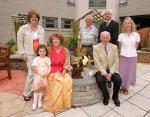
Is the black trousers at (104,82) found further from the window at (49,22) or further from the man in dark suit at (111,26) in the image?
the window at (49,22)

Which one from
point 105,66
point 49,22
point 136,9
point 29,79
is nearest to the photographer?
point 29,79

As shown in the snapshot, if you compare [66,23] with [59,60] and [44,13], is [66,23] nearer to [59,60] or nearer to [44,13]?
[44,13]

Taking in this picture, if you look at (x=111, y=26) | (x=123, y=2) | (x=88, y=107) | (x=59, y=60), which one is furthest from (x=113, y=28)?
(x=123, y=2)

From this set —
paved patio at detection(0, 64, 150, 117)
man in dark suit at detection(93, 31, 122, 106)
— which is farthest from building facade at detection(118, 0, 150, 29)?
man in dark suit at detection(93, 31, 122, 106)

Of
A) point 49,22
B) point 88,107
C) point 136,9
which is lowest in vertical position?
point 88,107

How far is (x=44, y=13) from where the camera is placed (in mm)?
10750

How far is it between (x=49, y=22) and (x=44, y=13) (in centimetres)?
74

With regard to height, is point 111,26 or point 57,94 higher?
point 111,26

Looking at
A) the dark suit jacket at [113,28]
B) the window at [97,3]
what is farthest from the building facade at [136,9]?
the dark suit jacket at [113,28]

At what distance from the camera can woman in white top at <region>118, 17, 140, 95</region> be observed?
3871mm

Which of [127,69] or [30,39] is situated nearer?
[30,39]

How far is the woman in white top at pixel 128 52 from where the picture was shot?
12.7ft

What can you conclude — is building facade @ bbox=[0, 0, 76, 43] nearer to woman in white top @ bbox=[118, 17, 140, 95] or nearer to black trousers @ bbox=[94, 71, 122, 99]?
woman in white top @ bbox=[118, 17, 140, 95]

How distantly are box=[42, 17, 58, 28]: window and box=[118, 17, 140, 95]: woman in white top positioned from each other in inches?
Answer: 300
